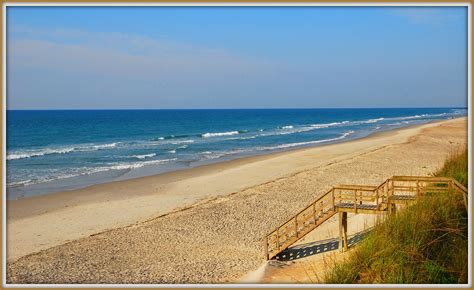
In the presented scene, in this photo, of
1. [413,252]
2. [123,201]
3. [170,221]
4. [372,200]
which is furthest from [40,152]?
[413,252]

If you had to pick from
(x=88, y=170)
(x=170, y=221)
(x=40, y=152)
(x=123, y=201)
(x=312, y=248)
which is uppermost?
(x=40, y=152)

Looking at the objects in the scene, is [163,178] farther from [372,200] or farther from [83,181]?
[372,200]

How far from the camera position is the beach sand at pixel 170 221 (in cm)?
1573

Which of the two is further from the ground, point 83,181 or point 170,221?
point 83,181

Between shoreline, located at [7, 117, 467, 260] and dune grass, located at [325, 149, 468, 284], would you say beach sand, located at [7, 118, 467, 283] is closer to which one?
shoreline, located at [7, 117, 467, 260]

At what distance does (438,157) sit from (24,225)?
30154mm

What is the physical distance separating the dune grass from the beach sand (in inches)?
193

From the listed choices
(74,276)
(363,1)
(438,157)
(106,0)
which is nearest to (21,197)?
(74,276)

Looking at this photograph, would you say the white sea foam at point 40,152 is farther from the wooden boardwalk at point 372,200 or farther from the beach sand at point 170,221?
the wooden boardwalk at point 372,200

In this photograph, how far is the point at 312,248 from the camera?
57.4 ft

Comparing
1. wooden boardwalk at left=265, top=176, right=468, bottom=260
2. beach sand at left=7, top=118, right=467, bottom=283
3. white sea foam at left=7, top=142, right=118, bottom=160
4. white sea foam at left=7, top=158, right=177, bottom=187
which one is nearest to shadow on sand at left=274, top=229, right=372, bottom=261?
wooden boardwalk at left=265, top=176, right=468, bottom=260

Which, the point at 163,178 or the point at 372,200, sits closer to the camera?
the point at 372,200

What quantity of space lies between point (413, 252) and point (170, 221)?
42.4 ft

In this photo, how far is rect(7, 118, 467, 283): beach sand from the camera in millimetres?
15727
